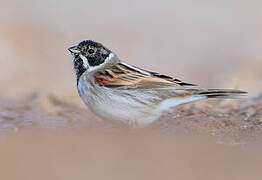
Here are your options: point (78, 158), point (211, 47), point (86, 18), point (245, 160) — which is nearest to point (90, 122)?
point (78, 158)

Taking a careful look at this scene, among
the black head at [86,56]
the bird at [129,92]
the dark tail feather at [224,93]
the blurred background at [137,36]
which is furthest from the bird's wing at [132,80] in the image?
the blurred background at [137,36]

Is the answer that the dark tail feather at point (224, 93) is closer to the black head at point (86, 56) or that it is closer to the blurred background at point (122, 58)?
the blurred background at point (122, 58)

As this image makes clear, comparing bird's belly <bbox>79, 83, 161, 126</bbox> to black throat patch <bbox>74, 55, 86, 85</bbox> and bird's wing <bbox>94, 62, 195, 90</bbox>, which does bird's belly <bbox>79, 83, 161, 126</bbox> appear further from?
black throat patch <bbox>74, 55, 86, 85</bbox>

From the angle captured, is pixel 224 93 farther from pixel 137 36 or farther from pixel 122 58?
pixel 137 36

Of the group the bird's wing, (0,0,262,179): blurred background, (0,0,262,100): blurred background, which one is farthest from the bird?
(0,0,262,100): blurred background

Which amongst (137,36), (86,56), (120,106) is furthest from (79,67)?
(137,36)

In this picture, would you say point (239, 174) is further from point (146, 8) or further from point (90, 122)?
point (146, 8)
